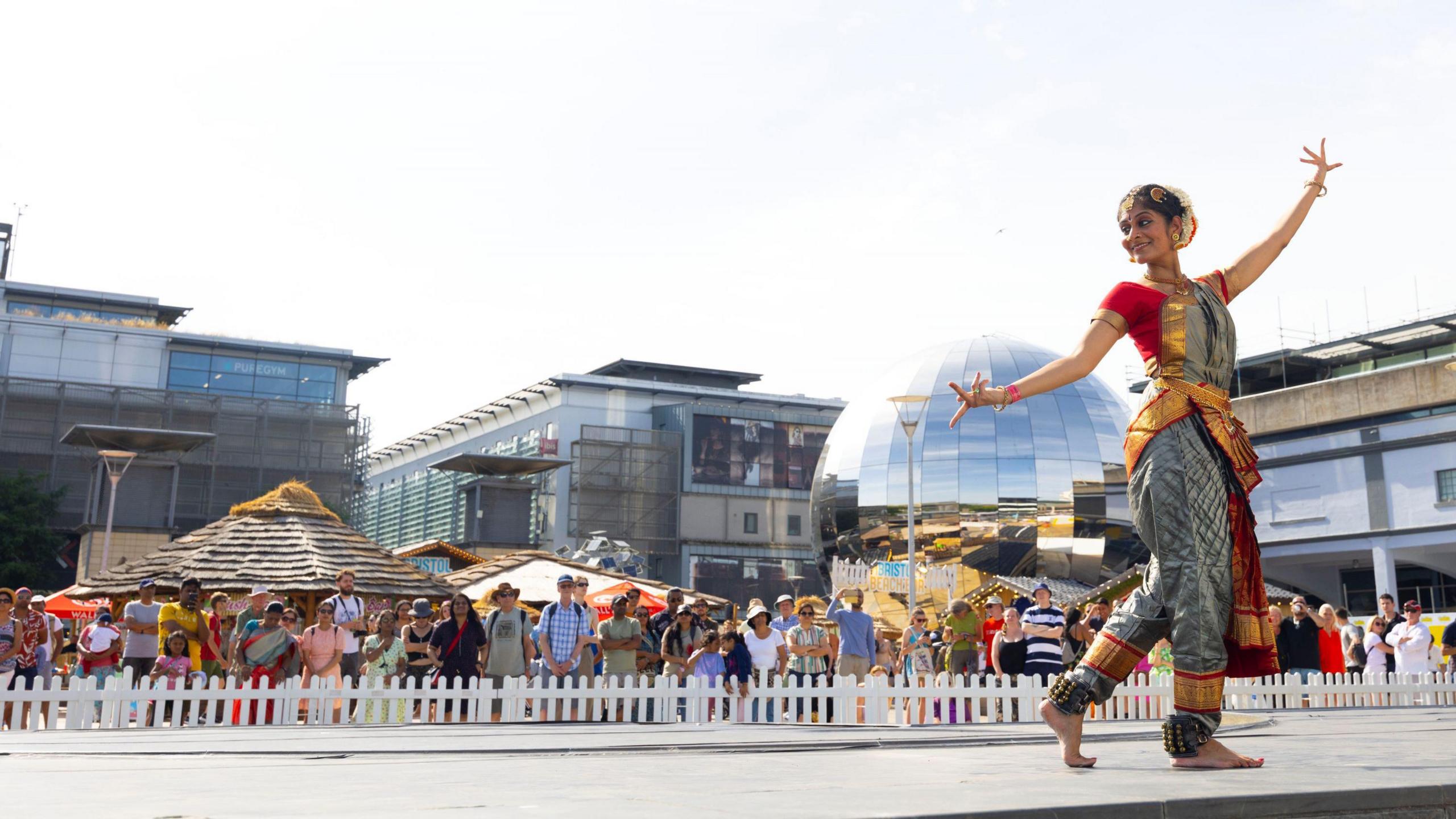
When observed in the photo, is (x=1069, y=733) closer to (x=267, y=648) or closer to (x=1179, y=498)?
(x=1179, y=498)

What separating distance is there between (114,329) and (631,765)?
2559 inches

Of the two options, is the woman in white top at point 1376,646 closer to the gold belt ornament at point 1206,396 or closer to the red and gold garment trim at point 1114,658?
the gold belt ornament at point 1206,396

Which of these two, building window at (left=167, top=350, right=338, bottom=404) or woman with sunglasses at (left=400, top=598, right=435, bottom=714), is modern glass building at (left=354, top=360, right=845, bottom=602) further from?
woman with sunglasses at (left=400, top=598, right=435, bottom=714)

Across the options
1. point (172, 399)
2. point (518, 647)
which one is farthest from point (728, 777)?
point (172, 399)

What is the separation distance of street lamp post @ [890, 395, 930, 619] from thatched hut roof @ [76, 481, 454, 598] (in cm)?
1035

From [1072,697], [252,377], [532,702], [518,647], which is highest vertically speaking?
[252,377]

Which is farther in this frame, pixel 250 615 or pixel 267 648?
pixel 250 615

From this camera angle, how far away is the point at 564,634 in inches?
496

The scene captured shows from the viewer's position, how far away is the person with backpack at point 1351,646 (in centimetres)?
1605

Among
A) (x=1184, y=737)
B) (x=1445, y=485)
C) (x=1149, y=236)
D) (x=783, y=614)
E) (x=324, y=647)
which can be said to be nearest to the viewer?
(x=1184, y=737)

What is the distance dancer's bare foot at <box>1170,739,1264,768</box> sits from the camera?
388 cm

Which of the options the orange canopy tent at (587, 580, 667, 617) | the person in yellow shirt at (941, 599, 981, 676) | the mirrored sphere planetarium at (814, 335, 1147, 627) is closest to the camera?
the person in yellow shirt at (941, 599, 981, 676)

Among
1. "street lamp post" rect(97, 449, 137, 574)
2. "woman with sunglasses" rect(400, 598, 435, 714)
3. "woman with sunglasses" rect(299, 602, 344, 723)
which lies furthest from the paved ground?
"street lamp post" rect(97, 449, 137, 574)

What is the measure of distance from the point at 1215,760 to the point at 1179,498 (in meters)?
0.83
